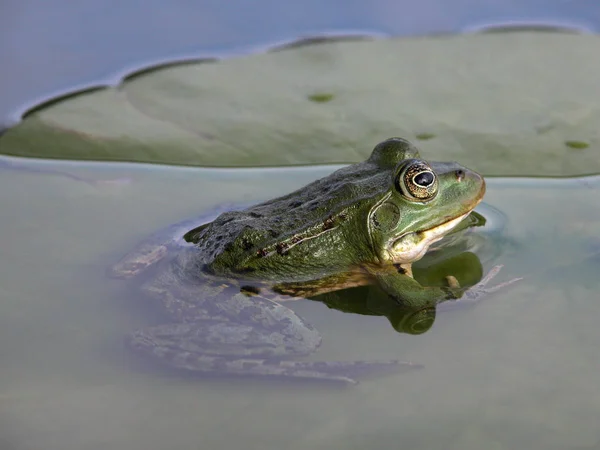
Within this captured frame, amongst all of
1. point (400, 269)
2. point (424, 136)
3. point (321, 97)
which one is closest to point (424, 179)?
point (400, 269)

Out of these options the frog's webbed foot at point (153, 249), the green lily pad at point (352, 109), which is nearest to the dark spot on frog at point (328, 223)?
the frog's webbed foot at point (153, 249)

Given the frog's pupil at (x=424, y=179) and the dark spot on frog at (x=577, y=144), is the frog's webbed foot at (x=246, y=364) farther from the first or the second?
the dark spot on frog at (x=577, y=144)

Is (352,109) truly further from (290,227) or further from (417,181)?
(290,227)

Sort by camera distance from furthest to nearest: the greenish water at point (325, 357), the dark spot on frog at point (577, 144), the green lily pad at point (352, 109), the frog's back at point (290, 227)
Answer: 1. the green lily pad at point (352, 109)
2. the dark spot on frog at point (577, 144)
3. the frog's back at point (290, 227)
4. the greenish water at point (325, 357)

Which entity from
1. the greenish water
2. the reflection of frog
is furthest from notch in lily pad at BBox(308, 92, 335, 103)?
the reflection of frog

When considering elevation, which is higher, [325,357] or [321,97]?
[321,97]

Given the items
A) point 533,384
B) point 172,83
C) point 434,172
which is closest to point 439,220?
point 434,172

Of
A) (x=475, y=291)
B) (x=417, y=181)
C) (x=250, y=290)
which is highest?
(x=417, y=181)

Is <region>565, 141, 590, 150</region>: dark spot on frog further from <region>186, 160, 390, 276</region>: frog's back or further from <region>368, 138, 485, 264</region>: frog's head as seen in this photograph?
<region>186, 160, 390, 276</region>: frog's back

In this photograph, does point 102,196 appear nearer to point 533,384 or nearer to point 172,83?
point 172,83
